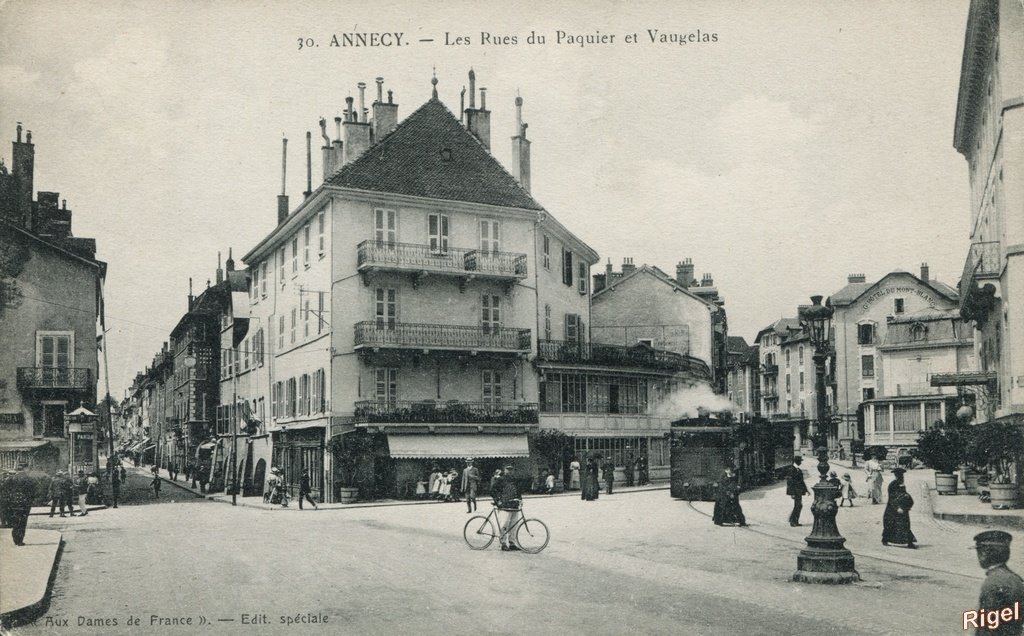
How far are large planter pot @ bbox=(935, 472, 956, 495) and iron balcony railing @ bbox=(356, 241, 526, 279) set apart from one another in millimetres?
15668

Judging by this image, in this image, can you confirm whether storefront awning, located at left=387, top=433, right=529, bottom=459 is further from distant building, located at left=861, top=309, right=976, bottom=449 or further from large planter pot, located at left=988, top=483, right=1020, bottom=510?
distant building, located at left=861, top=309, right=976, bottom=449

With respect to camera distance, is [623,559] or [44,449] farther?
[44,449]

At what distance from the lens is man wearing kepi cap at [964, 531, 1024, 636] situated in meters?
6.53

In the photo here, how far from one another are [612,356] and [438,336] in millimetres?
9730

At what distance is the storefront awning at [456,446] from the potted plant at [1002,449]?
1755 cm

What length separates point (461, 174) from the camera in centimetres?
3656

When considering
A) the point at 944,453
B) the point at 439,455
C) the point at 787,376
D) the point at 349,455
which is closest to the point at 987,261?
the point at 944,453

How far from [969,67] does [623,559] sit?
43.5 ft

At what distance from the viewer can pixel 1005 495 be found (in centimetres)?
2078

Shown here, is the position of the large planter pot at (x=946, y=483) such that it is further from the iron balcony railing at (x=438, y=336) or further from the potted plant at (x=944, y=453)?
the iron balcony railing at (x=438, y=336)

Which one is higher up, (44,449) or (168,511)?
(44,449)

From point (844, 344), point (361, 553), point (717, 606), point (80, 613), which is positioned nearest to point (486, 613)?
point (717, 606)

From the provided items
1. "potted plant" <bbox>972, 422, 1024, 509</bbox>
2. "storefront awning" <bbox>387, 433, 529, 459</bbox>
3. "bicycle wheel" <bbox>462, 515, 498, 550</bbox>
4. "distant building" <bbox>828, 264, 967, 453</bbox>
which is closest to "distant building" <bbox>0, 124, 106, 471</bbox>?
"bicycle wheel" <bbox>462, 515, 498, 550</bbox>

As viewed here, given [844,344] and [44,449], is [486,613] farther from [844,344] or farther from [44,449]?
[844,344]
